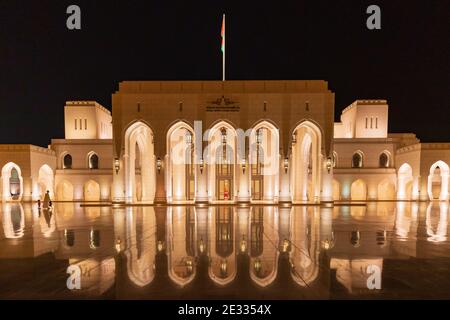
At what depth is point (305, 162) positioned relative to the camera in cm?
2919

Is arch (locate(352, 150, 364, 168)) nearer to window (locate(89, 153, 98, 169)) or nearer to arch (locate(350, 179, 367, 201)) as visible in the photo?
arch (locate(350, 179, 367, 201))

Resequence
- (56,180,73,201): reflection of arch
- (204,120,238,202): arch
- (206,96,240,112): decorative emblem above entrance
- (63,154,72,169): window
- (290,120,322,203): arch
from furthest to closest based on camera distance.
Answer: (63,154,72,169): window → (56,180,73,201): reflection of arch → (204,120,238,202): arch → (290,120,322,203): arch → (206,96,240,112): decorative emblem above entrance

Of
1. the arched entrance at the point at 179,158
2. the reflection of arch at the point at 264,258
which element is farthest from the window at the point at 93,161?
the reflection of arch at the point at 264,258

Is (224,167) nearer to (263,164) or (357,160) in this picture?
(263,164)

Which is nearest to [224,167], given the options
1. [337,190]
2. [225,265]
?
[337,190]

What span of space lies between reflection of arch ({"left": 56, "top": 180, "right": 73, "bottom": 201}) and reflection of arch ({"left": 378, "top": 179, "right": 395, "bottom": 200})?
123ft

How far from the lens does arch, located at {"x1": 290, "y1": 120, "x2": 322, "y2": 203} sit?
83.7 feet

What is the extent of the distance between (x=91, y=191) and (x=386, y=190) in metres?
36.5

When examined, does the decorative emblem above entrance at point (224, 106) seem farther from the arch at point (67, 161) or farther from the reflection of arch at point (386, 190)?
the reflection of arch at point (386, 190)

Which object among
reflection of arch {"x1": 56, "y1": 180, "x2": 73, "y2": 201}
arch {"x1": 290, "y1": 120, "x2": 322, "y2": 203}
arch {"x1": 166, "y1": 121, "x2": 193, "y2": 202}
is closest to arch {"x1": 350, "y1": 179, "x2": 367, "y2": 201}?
arch {"x1": 290, "y1": 120, "x2": 322, "y2": 203}

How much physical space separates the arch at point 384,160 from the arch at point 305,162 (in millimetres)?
9425

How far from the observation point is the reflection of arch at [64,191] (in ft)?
108
